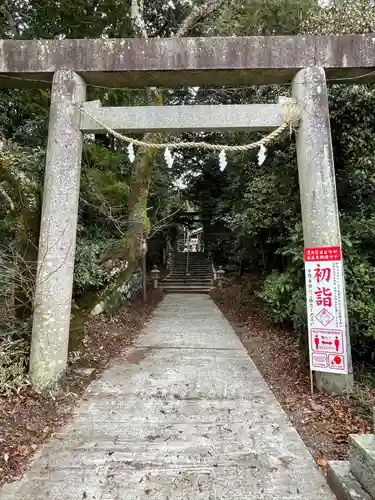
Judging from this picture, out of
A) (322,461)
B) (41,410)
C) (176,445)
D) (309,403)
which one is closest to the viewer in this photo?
(322,461)

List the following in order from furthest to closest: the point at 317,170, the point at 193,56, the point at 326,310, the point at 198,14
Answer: the point at 198,14 < the point at 193,56 < the point at 317,170 < the point at 326,310

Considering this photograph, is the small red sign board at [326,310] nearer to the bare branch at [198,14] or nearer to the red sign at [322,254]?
the red sign at [322,254]

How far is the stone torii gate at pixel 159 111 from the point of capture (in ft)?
15.1

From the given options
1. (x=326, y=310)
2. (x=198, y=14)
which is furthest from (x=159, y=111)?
(x=198, y=14)

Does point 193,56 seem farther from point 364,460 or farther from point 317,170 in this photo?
point 364,460

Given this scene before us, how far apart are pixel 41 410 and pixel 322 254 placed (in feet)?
12.0

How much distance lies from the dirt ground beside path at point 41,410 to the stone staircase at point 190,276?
11.6 meters

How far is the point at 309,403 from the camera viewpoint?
14.2 ft

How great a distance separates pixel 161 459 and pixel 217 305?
11043 millimetres

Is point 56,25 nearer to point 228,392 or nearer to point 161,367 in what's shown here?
point 161,367

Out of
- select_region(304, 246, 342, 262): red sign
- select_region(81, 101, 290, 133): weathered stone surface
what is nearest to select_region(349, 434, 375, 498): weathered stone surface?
select_region(304, 246, 342, 262): red sign

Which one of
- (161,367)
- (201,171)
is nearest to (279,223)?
(161,367)

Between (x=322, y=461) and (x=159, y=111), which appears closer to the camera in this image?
(x=322, y=461)

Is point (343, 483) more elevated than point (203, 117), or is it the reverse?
point (203, 117)
